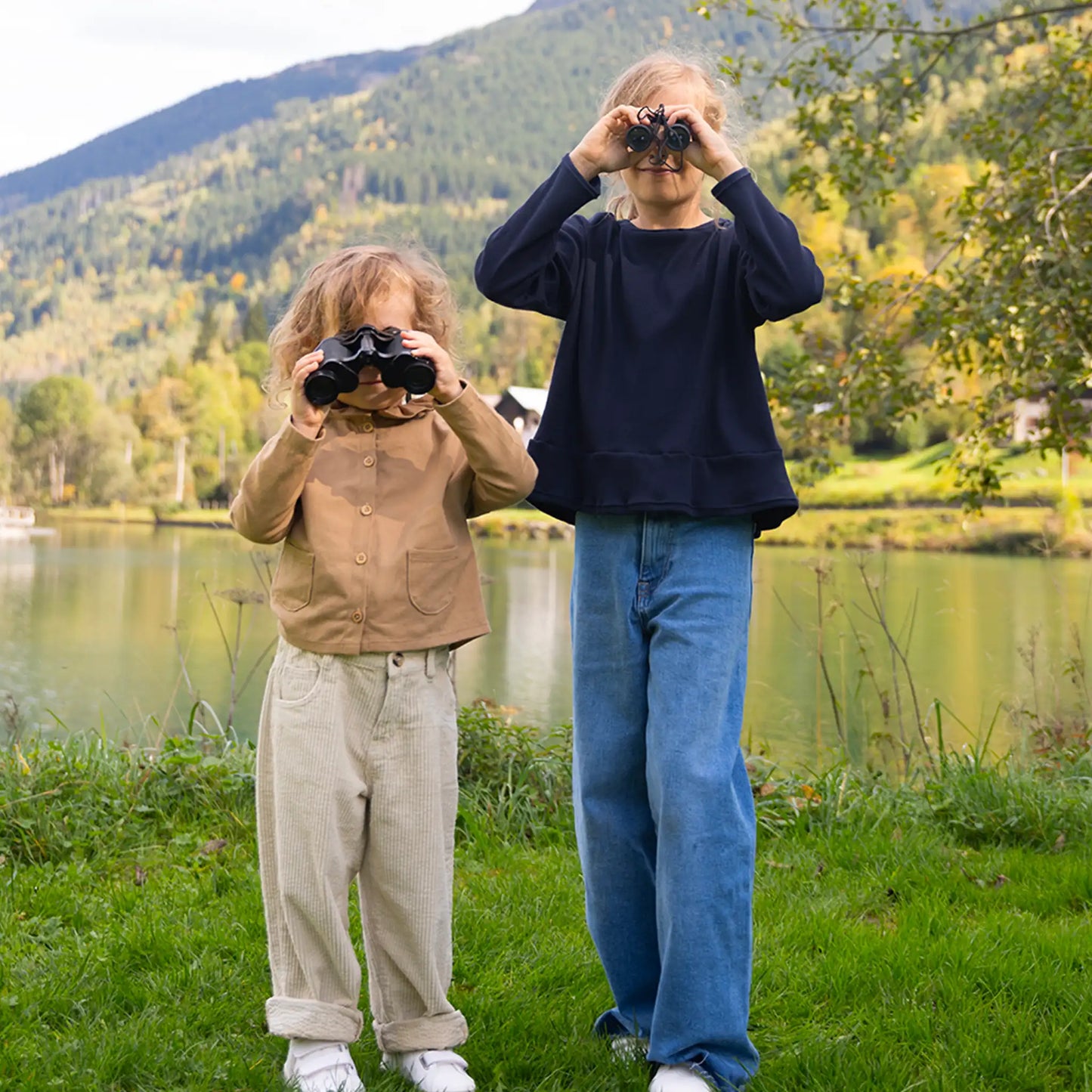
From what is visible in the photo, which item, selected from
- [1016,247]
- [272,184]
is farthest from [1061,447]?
[272,184]

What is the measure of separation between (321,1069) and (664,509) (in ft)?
3.68

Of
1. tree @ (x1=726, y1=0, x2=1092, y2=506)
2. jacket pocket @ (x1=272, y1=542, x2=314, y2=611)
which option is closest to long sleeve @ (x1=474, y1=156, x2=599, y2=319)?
jacket pocket @ (x1=272, y1=542, x2=314, y2=611)

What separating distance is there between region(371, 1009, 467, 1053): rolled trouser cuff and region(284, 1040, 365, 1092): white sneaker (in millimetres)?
85

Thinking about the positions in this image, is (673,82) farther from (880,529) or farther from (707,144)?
(880,529)

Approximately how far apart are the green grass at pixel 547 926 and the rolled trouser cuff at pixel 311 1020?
0.35 feet

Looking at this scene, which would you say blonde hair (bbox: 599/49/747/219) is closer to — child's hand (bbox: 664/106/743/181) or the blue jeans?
child's hand (bbox: 664/106/743/181)

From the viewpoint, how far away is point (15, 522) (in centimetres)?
3800

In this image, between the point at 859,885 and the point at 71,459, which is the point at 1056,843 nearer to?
A: the point at 859,885

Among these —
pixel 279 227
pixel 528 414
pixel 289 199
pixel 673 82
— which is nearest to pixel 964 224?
pixel 528 414

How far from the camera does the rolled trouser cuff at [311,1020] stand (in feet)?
6.91

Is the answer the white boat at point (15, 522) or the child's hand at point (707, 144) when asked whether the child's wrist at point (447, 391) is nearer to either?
the child's hand at point (707, 144)

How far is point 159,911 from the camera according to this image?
302 cm

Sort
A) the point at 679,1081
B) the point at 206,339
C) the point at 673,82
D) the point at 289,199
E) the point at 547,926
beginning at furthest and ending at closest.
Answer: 1. the point at 289,199
2. the point at 206,339
3. the point at 547,926
4. the point at 673,82
5. the point at 679,1081

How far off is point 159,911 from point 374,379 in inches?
63.8
